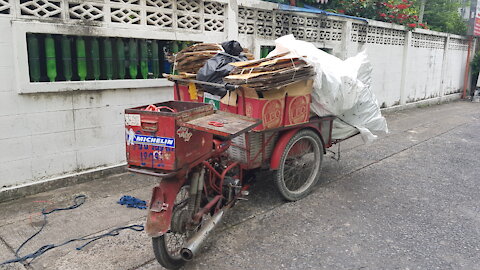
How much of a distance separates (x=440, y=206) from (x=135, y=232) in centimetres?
333

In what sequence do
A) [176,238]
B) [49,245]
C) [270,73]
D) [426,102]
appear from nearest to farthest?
[176,238]
[49,245]
[270,73]
[426,102]

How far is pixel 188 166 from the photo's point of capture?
2.88 metres

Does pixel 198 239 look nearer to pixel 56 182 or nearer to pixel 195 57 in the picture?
pixel 195 57

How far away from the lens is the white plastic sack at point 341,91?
14.2 feet

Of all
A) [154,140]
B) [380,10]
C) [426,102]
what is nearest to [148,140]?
[154,140]

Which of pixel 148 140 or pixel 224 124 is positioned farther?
pixel 224 124

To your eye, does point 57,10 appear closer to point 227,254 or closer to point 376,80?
point 227,254

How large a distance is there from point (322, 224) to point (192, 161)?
1.67 metres

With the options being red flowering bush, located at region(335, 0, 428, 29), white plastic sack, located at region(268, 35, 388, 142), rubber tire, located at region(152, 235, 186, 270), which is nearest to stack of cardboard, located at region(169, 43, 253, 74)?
white plastic sack, located at region(268, 35, 388, 142)

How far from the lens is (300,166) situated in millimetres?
4582

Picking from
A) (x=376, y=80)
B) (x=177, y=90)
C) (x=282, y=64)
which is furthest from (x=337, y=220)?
(x=376, y=80)

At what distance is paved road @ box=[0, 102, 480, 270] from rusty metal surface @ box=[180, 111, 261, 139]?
110 cm

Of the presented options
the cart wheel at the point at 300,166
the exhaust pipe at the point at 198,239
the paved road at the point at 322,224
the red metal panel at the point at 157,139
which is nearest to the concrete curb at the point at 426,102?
the paved road at the point at 322,224

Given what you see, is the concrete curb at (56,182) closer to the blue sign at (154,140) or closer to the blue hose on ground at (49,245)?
the blue hose on ground at (49,245)
